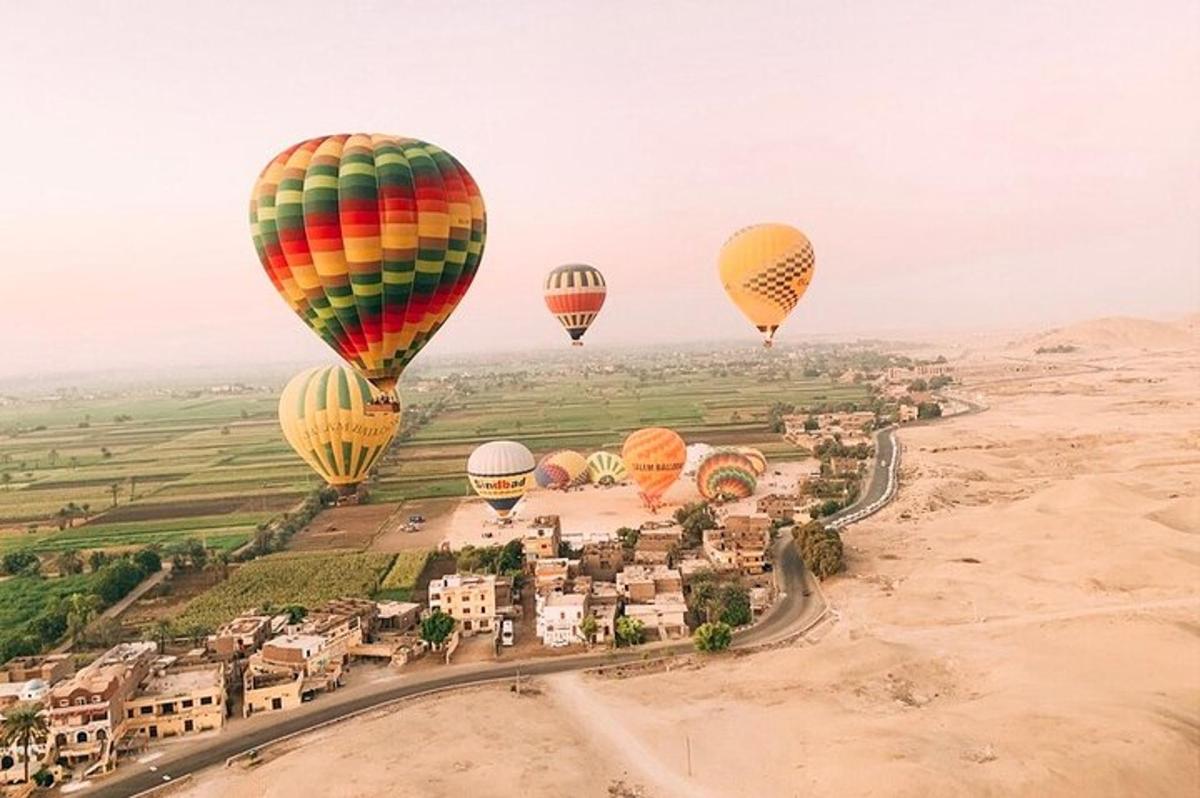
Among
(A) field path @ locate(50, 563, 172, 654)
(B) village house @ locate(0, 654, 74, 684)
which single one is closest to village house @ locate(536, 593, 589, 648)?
(B) village house @ locate(0, 654, 74, 684)

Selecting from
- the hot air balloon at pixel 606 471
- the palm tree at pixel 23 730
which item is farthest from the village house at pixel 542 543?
the palm tree at pixel 23 730

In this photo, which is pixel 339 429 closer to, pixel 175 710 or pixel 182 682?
pixel 182 682

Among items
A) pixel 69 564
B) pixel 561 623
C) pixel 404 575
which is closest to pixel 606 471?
pixel 404 575

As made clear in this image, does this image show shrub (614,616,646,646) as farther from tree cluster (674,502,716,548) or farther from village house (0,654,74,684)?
village house (0,654,74,684)

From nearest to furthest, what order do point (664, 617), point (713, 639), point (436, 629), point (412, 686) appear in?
point (412, 686)
point (713, 639)
point (436, 629)
point (664, 617)

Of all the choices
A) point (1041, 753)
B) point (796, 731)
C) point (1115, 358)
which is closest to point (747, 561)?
point (796, 731)

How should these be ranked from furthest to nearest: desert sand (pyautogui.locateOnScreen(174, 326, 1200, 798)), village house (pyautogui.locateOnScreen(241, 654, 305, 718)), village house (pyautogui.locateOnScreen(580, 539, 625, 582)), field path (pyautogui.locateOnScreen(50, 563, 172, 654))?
village house (pyautogui.locateOnScreen(580, 539, 625, 582)) < field path (pyautogui.locateOnScreen(50, 563, 172, 654)) < village house (pyautogui.locateOnScreen(241, 654, 305, 718)) < desert sand (pyautogui.locateOnScreen(174, 326, 1200, 798))
